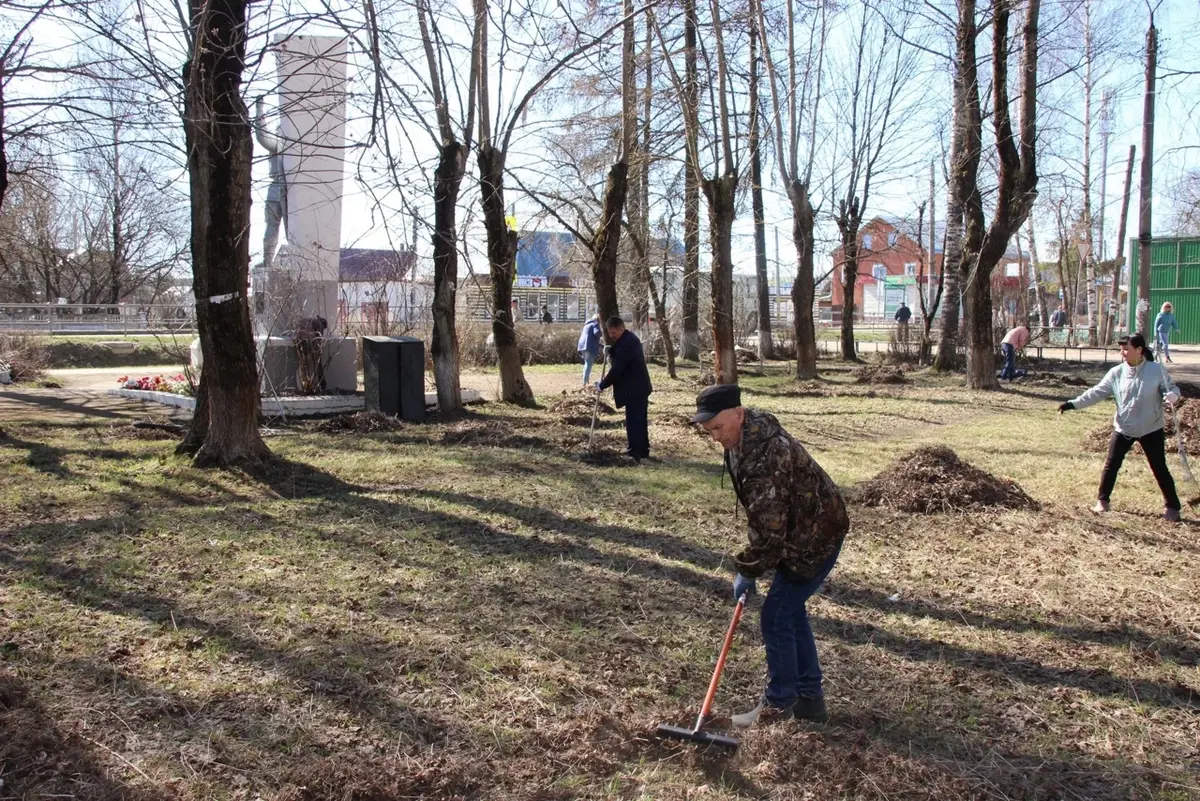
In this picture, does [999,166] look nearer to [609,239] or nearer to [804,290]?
[804,290]

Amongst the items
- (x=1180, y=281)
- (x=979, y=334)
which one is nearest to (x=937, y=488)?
(x=979, y=334)

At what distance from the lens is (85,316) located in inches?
1153

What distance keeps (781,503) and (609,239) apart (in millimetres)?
12643

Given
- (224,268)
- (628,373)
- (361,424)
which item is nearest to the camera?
(224,268)

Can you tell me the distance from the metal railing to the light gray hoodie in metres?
24.5

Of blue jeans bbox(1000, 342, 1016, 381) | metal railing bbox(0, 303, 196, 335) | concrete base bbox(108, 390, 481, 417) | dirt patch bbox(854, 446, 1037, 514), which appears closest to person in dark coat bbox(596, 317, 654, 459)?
dirt patch bbox(854, 446, 1037, 514)

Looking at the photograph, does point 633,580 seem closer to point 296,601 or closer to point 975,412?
point 296,601

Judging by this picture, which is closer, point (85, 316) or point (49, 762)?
point (49, 762)

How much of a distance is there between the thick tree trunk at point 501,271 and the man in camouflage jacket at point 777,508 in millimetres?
10354

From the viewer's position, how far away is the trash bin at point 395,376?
Result: 1333 centimetres

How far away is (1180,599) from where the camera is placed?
18.7 feet

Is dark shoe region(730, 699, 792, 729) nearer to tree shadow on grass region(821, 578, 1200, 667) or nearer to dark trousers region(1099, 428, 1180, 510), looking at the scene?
tree shadow on grass region(821, 578, 1200, 667)

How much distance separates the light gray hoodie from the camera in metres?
7.42

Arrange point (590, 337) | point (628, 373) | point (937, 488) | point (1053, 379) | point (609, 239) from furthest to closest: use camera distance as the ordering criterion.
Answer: point (1053, 379) → point (590, 337) → point (609, 239) → point (628, 373) → point (937, 488)
